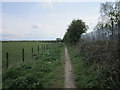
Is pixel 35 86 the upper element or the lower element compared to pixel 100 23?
lower

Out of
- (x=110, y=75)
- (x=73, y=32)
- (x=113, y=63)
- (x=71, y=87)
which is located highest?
(x=73, y=32)

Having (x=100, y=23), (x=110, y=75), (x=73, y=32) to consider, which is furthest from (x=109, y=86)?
(x=73, y=32)

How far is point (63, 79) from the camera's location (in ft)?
20.2

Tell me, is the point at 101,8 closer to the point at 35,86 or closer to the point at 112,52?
the point at 112,52

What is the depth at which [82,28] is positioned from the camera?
27.8 metres

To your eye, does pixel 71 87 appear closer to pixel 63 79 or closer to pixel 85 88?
pixel 85 88

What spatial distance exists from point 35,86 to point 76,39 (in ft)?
79.8

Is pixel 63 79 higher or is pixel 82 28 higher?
pixel 82 28

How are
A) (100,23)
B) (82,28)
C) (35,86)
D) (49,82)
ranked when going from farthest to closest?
(82,28) < (100,23) < (49,82) < (35,86)

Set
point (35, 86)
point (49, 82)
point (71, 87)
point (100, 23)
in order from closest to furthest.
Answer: point (35, 86) → point (71, 87) → point (49, 82) → point (100, 23)

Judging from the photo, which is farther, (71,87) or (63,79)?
(63,79)

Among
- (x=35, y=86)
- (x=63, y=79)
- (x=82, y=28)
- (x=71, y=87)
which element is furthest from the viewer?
(x=82, y=28)

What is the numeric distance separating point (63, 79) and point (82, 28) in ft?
74.4

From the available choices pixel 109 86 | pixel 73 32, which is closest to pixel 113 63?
pixel 109 86
